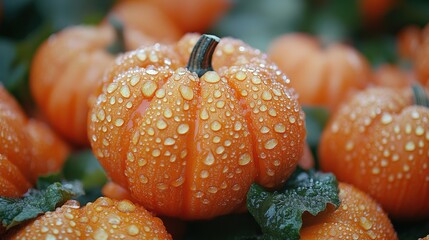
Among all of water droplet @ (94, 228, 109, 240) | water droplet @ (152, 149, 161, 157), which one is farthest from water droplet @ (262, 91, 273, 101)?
water droplet @ (94, 228, 109, 240)

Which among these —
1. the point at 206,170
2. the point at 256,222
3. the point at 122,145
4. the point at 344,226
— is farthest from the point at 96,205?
the point at 344,226

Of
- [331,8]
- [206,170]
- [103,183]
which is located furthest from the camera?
[331,8]

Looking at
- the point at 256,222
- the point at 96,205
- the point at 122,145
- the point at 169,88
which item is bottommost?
the point at 256,222

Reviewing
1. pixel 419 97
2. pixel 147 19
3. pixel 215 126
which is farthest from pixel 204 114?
pixel 147 19

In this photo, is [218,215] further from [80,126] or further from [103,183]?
[80,126]

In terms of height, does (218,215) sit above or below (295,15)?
below

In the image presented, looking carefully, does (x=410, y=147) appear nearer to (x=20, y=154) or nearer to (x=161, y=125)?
(x=161, y=125)
